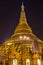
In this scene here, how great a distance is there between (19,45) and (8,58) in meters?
3.42

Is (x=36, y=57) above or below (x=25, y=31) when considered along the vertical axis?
below

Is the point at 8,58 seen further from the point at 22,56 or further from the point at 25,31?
the point at 25,31

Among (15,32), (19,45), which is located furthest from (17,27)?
(19,45)

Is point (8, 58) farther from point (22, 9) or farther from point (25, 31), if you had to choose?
point (22, 9)

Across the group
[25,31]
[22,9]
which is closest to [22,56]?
[25,31]

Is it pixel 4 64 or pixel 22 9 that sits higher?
pixel 22 9

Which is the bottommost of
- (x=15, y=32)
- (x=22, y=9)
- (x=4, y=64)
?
(x=4, y=64)

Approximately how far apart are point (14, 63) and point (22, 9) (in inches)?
1074

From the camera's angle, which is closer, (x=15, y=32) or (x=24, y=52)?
(x=24, y=52)

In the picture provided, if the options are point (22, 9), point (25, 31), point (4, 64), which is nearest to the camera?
point (4, 64)

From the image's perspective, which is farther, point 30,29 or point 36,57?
point 30,29

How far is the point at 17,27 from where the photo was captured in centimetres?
7125

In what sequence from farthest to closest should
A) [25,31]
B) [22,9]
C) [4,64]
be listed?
1. [22,9]
2. [25,31]
3. [4,64]

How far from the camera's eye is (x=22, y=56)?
48.2 m
